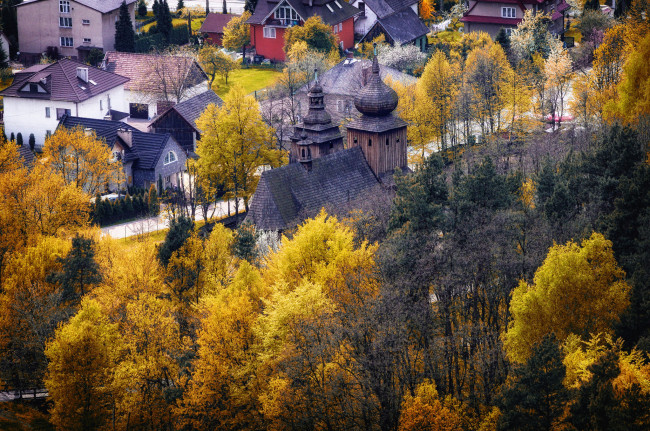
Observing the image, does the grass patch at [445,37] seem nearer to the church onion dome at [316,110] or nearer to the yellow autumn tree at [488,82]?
the yellow autumn tree at [488,82]

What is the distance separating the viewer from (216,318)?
50.7 metres

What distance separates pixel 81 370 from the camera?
5266 centimetres

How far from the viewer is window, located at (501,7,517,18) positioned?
359 feet

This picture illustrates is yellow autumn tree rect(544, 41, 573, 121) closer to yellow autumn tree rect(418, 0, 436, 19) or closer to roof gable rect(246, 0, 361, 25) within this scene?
roof gable rect(246, 0, 361, 25)

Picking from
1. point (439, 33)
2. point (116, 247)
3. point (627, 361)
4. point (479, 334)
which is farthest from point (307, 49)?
point (627, 361)

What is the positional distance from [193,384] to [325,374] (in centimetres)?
759

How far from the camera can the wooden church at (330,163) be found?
66.2 m


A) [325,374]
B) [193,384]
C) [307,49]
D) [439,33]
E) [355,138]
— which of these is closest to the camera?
[325,374]

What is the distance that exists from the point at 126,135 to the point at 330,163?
20.7m

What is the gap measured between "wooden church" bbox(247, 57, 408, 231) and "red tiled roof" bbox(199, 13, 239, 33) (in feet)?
169

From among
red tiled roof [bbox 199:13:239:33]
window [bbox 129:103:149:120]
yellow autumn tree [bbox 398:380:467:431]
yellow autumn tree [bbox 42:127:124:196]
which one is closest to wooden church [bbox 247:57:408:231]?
yellow autumn tree [bbox 42:127:124:196]

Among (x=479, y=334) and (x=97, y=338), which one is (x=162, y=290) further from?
(x=479, y=334)

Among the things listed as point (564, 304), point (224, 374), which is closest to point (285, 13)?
point (224, 374)

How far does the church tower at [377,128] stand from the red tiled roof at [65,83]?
31.2 metres
